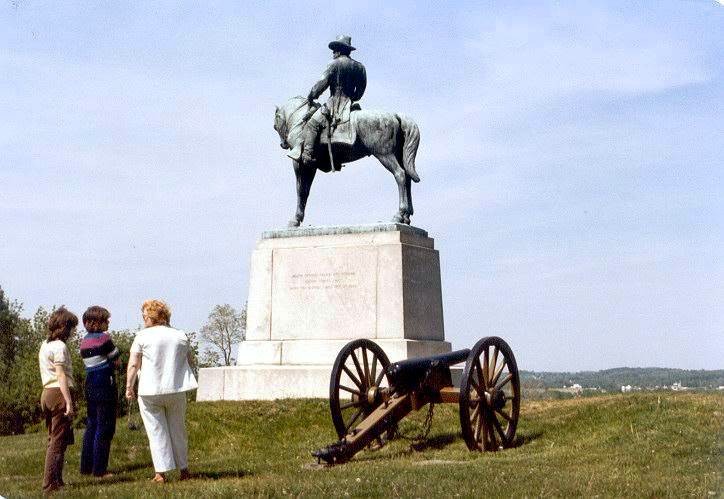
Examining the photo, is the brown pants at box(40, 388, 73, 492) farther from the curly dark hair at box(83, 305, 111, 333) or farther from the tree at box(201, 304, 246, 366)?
the tree at box(201, 304, 246, 366)

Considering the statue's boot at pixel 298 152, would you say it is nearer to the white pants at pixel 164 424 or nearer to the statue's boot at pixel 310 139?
the statue's boot at pixel 310 139

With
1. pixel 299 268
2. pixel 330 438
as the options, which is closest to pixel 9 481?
pixel 330 438

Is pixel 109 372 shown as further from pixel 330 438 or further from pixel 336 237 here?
pixel 336 237

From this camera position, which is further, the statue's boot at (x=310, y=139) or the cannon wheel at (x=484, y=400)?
the statue's boot at (x=310, y=139)

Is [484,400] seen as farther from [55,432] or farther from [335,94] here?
[335,94]

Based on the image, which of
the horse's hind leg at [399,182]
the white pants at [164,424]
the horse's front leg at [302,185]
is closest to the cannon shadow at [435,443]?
the white pants at [164,424]

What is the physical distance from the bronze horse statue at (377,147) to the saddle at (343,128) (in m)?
0.04

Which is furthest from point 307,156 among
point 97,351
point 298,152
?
point 97,351

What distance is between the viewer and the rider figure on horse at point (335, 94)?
16.2 meters

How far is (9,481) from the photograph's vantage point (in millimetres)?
10141

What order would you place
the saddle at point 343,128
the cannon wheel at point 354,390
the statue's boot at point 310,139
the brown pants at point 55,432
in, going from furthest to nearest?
the statue's boot at point 310,139 → the saddle at point 343,128 → the cannon wheel at point 354,390 → the brown pants at point 55,432

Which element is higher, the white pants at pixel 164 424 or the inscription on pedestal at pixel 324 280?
the inscription on pedestal at pixel 324 280

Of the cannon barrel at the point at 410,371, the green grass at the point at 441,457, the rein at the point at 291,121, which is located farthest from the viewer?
the rein at the point at 291,121

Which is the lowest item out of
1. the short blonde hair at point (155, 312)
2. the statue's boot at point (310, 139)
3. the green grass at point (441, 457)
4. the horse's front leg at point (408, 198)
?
the green grass at point (441, 457)
